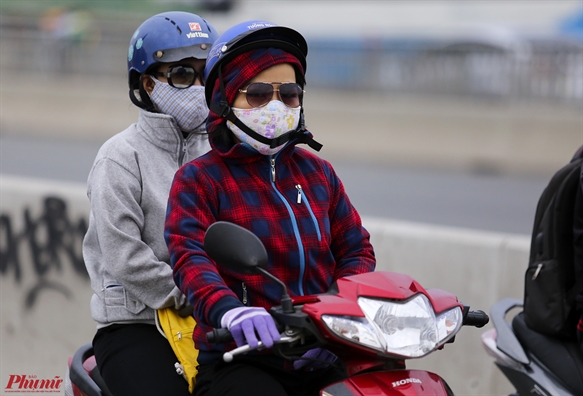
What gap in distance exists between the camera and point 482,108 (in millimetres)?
16594

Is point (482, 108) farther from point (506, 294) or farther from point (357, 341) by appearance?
point (357, 341)

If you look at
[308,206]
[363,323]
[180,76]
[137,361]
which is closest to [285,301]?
[363,323]

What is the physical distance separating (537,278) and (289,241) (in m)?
1.68

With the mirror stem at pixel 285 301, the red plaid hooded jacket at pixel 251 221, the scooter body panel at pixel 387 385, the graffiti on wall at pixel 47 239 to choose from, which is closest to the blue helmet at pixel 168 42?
the red plaid hooded jacket at pixel 251 221

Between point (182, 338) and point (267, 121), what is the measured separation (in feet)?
3.03

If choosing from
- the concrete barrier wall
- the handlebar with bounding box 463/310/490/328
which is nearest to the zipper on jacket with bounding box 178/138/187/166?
the handlebar with bounding box 463/310/490/328

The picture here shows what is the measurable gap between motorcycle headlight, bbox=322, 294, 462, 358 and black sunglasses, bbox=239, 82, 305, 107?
2.64ft

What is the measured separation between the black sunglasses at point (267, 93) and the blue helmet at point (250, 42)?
12cm

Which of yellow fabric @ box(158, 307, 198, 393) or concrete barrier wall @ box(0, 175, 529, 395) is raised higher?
yellow fabric @ box(158, 307, 198, 393)

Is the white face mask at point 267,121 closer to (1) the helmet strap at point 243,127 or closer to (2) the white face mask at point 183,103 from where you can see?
(1) the helmet strap at point 243,127

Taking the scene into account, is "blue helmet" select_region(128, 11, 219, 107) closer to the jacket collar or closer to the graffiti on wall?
the jacket collar

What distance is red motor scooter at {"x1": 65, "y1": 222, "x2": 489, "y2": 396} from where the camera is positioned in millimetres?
2629

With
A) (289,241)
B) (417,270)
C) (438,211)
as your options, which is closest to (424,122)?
(438,211)

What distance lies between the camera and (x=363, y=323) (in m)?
2.64
